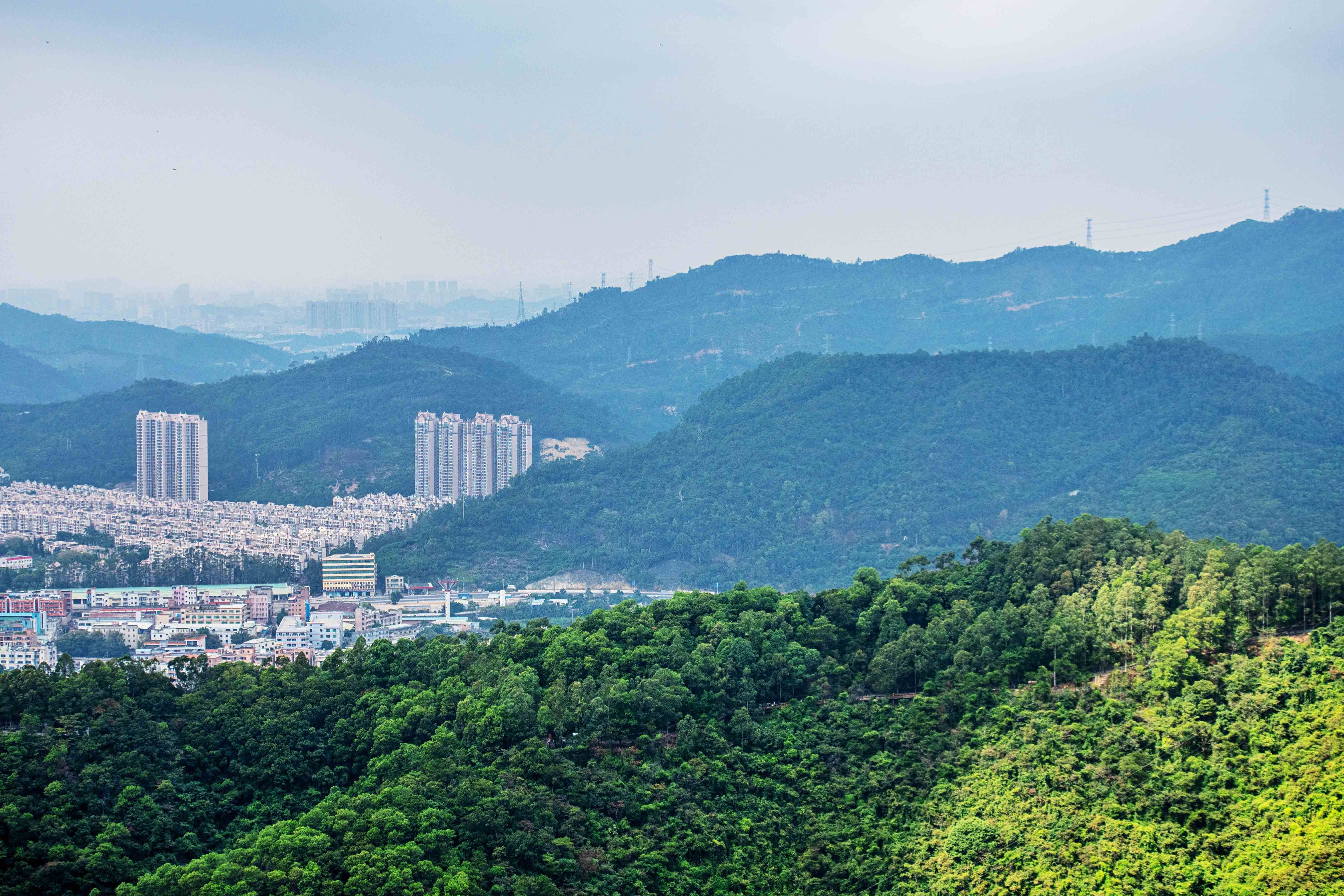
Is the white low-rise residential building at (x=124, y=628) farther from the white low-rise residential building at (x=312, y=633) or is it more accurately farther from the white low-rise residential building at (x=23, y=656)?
the white low-rise residential building at (x=312, y=633)

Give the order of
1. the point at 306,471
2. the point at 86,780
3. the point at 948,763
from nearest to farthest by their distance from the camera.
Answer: the point at 86,780, the point at 948,763, the point at 306,471

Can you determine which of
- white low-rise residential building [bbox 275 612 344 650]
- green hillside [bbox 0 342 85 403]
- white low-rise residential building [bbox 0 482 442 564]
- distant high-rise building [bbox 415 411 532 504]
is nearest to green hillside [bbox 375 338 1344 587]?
white low-rise residential building [bbox 0 482 442 564]

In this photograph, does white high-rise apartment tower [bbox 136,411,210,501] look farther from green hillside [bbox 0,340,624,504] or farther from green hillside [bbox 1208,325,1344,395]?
green hillside [bbox 1208,325,1344,395]

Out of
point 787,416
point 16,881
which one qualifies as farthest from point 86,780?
point 787,416

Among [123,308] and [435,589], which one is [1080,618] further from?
[123,308]

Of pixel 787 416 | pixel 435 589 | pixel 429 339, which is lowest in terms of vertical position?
pixel 435 589

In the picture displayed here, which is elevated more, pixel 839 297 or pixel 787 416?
pixel 839 297

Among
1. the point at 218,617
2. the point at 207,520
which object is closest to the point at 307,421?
the point at 207,520

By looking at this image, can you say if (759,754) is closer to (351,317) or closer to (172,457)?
(172,457)
